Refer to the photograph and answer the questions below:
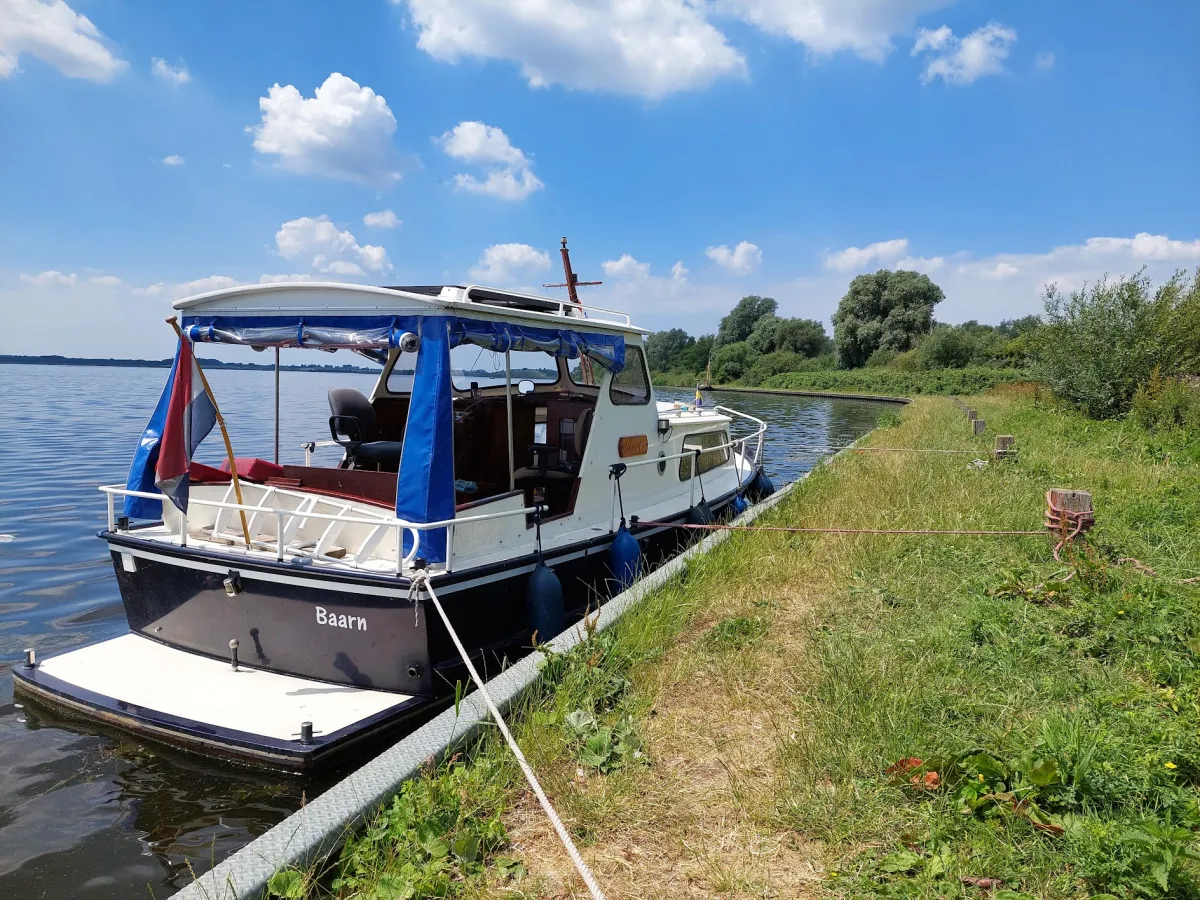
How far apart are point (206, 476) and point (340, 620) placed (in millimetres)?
1993

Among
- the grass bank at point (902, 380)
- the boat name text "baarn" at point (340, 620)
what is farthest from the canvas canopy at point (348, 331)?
the grass bank at point (902, 380)

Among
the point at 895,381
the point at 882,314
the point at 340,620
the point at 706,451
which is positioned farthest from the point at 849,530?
the point at 882,314

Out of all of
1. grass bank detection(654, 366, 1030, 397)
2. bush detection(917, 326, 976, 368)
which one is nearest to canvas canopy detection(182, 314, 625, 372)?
grass bank detection(654, 366, 1030, 397)

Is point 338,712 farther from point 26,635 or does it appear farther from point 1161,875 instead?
point 26,635

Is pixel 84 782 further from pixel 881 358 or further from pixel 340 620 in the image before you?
pixel 881 358

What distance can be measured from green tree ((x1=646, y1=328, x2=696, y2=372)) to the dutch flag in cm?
7619

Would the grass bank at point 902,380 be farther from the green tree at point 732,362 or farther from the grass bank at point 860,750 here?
the grass bank at point 860,750

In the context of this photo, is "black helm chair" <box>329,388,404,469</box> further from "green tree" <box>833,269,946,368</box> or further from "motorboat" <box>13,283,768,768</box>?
"green tree" <box>833,269,946,368</box>

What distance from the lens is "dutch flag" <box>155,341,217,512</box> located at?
4.95 metres

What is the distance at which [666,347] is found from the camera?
100438 millimetres

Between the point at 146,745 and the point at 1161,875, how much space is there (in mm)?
5546

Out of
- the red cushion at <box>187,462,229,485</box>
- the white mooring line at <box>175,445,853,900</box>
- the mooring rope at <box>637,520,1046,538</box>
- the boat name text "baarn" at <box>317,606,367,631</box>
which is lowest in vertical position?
the white mooring line at <box>175,445,853,900</box>

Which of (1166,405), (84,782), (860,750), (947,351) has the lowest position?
(84,782)

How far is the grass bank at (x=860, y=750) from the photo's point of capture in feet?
8.66
